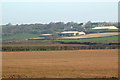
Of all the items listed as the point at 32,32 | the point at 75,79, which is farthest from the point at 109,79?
the point at 32,32

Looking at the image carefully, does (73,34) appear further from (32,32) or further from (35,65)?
(35,65)

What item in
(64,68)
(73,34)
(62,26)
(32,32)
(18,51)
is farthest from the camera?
(62,26)

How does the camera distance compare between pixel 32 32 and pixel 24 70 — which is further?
pixel 32 32

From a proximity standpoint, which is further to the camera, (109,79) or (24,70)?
(24,70)

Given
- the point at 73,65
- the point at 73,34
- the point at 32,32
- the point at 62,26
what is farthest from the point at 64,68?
the point at 62,26

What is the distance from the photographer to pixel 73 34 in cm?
9494

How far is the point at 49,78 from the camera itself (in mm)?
23625

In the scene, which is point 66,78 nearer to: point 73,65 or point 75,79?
point 75,79

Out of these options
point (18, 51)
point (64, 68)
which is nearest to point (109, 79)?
point (64, 68)

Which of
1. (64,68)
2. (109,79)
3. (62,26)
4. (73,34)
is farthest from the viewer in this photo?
(62,26)

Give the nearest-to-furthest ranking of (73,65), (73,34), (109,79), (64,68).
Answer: (109,79) < (64,68) < (73,65) < (73,34)

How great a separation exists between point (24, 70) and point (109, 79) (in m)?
9.20

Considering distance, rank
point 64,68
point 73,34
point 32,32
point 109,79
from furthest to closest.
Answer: point 32,32 → point 73,34 → point 64,68 → point 109,79

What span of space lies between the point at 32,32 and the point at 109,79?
84.1m
